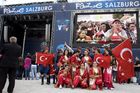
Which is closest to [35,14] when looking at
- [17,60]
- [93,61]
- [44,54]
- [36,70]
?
[36,70]

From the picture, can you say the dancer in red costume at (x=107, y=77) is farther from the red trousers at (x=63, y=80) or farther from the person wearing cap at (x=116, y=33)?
the person wearing cap at (x=116, y=33)

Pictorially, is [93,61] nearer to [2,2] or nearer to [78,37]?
[78,37]

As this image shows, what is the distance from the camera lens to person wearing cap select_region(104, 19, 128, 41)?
59.1 feet

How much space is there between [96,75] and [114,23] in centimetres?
726

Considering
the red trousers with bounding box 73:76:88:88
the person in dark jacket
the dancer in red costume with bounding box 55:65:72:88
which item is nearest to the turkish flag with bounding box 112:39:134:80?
the red trousers with bounding box 73:76:88:88

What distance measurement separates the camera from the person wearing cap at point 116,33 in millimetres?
18016

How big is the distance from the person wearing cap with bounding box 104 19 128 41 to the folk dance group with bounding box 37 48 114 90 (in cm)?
599

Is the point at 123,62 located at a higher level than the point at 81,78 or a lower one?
higher

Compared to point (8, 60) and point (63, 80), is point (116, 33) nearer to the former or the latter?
point (63, 80)

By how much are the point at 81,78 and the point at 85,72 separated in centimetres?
26

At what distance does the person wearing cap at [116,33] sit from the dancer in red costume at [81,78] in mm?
6729

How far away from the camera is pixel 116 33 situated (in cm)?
1816

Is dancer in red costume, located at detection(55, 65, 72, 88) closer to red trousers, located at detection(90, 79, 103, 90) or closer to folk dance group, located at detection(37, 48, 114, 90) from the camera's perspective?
folk dance group, located at detection(37, 48, 114, 90)

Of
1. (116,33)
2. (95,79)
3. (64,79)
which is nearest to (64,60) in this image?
(64,79)
